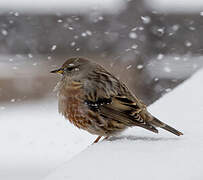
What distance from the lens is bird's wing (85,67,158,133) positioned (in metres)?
3.30

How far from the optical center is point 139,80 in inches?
321

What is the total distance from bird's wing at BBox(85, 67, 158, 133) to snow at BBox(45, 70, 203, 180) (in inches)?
5.7

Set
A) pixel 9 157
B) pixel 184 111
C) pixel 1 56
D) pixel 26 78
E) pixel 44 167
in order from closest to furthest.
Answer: pixel 184 111 → pixel 44 167 → pixel 9 157 → pixel 26 78 → pixel 1 56

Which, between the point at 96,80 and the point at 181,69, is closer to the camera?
the point at 96,80

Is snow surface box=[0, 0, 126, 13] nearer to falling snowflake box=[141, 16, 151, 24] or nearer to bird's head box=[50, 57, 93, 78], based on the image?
falling snowflake box=[141, 16, 151, 24]

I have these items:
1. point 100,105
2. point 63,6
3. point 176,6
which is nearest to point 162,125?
point 100,105

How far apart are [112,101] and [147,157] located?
1.16m

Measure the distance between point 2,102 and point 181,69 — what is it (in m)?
3.31

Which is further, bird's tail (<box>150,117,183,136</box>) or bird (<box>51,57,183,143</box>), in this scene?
bird (<box>51,57,183,143</box>)

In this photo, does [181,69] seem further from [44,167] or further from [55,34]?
Result: [44,167]

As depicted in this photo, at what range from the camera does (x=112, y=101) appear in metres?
3.35

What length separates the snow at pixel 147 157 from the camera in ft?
6.48

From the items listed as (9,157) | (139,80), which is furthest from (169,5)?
(9,157)

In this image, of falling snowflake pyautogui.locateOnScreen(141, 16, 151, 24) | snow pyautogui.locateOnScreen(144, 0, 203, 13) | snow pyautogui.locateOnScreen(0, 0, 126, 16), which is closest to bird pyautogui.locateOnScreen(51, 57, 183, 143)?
falling snowflake pyautogui.locateOnScreen(141, 16, 151, 24)
